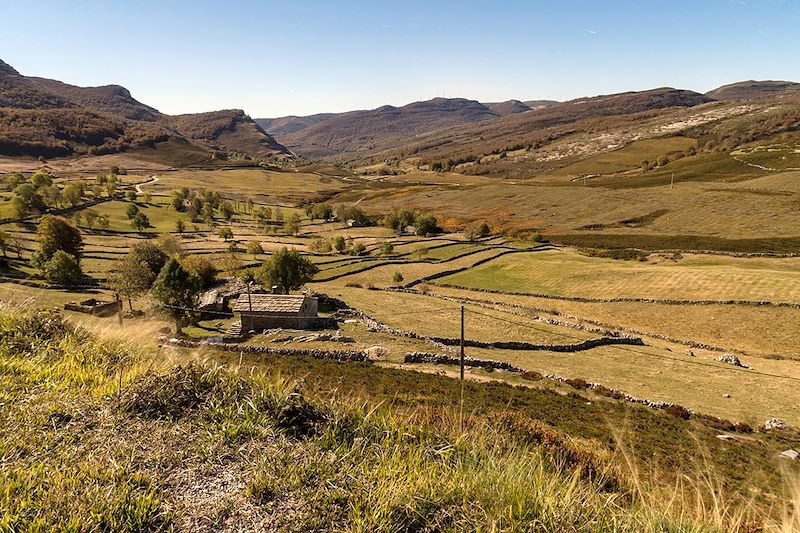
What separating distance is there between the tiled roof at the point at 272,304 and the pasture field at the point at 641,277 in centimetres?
3705

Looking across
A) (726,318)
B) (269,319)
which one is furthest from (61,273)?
(726,318)

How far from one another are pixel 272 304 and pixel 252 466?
131ft

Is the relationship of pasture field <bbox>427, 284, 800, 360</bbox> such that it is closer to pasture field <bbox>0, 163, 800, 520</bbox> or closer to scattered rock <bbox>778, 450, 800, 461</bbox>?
pasture field <bbox>0, 163, 800, 520</bbox>

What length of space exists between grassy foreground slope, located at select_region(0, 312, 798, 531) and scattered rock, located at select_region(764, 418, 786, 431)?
24.9m

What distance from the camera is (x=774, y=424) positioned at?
77.0 ft

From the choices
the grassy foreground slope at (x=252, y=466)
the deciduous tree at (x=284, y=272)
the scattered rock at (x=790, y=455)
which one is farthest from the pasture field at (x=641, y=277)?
the grassy foreground slope at (x=252, y=466)

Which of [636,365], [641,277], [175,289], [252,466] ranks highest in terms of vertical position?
[252,466]

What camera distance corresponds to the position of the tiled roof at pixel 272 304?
41906 millimetres

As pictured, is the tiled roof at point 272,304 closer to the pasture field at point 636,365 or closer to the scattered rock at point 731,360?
the pasture field at point 636,365

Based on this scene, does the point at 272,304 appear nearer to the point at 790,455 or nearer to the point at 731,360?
the point at 790,455

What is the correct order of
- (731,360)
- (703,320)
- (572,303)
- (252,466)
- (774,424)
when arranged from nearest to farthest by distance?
1. (252,466)
2. (774,424)
3. (731,360)
4. (703,320)
5. (572,303)

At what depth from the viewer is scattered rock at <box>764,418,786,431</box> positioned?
23253 millimetres

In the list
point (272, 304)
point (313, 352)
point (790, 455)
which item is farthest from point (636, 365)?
point (272, 304)

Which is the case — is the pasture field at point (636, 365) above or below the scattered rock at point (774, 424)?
below
